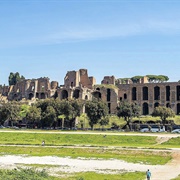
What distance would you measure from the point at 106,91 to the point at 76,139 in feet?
170

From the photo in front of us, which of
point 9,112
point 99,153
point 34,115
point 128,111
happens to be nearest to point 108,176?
point 99,153

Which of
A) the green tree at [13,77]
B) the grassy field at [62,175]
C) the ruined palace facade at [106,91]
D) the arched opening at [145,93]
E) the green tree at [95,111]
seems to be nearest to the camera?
the grassy field at [62,175]

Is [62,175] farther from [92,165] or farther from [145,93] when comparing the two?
[145,93]

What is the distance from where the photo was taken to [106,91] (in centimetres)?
10606

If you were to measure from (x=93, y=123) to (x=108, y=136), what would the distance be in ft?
65.1

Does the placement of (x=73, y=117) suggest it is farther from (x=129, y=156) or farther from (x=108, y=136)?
(x=129, y=156)

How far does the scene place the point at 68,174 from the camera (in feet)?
93.7

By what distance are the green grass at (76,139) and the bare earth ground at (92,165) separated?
12392 mm

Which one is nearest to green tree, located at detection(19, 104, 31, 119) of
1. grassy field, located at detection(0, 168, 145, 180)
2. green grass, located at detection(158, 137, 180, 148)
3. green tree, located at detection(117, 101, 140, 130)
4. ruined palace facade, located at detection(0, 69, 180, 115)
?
ruined palace facade, located at detection(0, 69, 180, 115)

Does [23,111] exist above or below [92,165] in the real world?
above

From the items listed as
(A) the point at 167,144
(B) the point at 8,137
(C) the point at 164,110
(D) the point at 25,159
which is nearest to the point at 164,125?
(C) the point at 164,110

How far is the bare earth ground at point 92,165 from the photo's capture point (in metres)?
30.0

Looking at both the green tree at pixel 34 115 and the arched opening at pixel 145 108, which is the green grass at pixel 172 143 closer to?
the green tree at pixel 34 115

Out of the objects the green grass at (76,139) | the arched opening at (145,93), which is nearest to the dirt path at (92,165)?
the green grass at (76,139)
